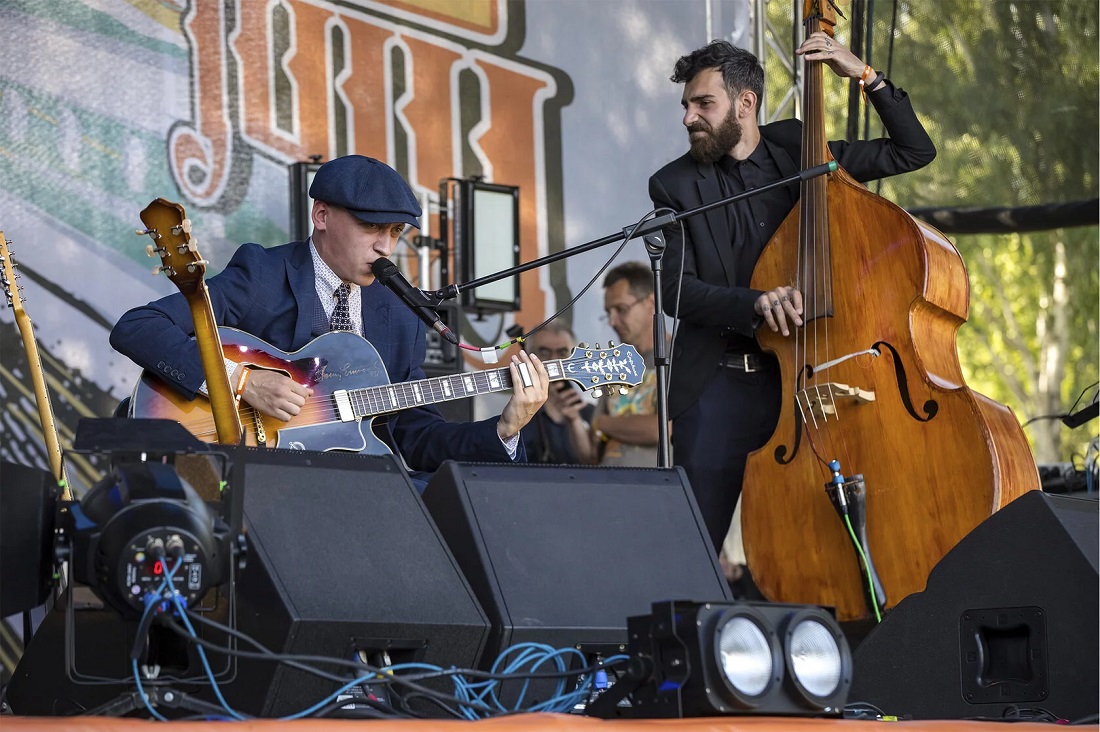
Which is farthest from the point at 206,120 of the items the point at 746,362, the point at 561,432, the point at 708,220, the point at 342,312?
the point at 746,362

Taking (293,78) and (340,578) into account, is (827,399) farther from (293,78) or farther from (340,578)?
(293,78)

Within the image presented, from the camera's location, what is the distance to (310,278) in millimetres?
3713

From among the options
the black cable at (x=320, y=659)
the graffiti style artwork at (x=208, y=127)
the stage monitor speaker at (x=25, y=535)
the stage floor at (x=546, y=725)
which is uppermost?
the graffiti style artwork at (x=208, y=127)

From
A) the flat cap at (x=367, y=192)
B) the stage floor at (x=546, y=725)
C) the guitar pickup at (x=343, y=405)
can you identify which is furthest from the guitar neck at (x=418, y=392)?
the stage floor at (x=546, y=725)

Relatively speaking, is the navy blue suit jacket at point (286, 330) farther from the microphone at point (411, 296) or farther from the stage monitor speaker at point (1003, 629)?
the stage monitor speaker at point (1003, 629)

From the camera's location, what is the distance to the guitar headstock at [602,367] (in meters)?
3.79

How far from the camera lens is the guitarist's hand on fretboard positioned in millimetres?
3387

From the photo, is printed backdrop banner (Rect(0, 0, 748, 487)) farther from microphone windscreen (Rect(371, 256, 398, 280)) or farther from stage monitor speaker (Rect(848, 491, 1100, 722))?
stage monitor speaker (Rect(848, 491, 1100, 722))

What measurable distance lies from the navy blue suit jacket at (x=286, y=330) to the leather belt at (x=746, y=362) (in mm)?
741

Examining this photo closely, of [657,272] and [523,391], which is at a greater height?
[657,272]

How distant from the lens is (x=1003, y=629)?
2.50 m

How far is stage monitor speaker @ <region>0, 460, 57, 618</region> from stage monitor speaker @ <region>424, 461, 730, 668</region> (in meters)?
A: 0.70

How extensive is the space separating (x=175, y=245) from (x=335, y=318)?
0.63m

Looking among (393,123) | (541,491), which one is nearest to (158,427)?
(541,491)
